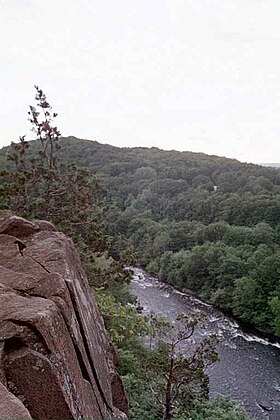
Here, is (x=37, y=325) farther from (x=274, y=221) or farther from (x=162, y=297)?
(x=274, y=221)

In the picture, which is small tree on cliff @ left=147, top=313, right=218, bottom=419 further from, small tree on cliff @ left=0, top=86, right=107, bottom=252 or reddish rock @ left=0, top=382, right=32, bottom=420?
reddish rock @ left=0, top=382, right=32, bottom=420

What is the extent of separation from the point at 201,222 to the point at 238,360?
1645 inches

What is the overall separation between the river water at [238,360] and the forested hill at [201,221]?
9.61 feet

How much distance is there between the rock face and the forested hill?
2857 centimetres

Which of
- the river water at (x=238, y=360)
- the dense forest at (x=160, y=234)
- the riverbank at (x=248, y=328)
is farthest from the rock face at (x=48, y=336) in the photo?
the riverbank at (x=248, y=328)

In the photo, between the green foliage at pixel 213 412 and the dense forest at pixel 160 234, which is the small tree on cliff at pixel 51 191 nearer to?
the dense forest at pixel 160 234

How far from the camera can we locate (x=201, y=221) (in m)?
67.9

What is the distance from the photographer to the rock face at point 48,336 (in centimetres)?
436

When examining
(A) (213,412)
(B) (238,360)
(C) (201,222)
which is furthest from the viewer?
(C) (201,222)

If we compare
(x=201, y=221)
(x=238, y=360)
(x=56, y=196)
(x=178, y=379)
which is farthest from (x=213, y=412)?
(x=201, y=221)

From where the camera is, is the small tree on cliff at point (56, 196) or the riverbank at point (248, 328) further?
the riverbank at point (248, 328)

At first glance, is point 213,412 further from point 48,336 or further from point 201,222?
point 201,222

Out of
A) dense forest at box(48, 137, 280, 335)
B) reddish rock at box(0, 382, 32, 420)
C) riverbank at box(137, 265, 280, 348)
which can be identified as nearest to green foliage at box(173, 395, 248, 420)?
reddish rock at box(0, 382, 32, 420)

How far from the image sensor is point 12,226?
7527mm
